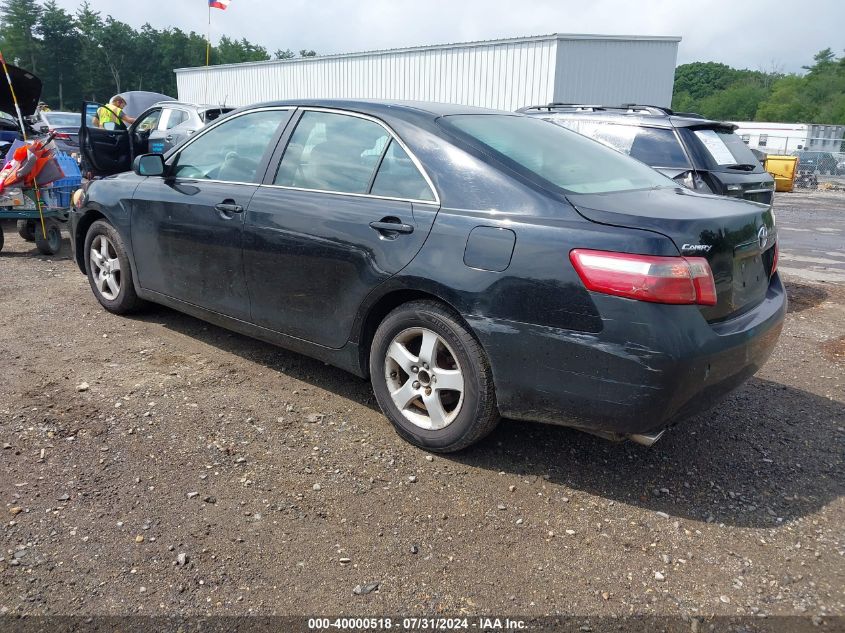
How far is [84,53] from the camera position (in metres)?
76.8

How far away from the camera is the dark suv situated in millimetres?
6078

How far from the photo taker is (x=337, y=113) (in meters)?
3.82

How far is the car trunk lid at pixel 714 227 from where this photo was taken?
2.73 m

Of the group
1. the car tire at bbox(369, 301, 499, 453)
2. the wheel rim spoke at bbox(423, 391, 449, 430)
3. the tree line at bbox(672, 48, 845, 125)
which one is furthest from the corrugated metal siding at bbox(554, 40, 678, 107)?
the tree line at bbox(672, 48, 845, 125)

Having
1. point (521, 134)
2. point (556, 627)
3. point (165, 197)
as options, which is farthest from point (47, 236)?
point (556, 627)

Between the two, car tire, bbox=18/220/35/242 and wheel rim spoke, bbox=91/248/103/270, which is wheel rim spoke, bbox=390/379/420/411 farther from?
car tire, bbox=18/220/35/242

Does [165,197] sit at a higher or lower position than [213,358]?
higher

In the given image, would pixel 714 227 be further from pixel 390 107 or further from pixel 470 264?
pixel 390 107

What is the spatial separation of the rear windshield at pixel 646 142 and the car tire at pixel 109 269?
3871 mm

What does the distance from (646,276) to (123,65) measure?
9022cm

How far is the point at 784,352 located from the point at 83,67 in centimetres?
8684

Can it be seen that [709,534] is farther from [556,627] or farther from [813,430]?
[813,430]

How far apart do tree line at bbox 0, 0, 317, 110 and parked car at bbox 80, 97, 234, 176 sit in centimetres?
6852

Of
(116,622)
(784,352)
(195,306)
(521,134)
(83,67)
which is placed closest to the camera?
(116,622)
